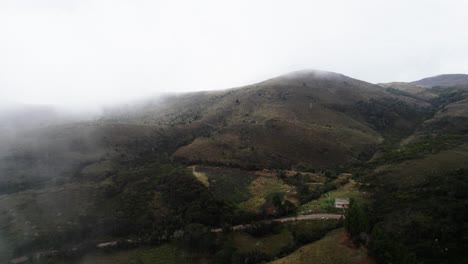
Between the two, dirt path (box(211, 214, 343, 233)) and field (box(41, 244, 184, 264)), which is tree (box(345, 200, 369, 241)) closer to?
dirt path (box(211, 214, 343, 233))

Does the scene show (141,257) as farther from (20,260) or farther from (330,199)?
(330,199)

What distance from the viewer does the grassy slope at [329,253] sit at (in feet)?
152

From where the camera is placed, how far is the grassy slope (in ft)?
152

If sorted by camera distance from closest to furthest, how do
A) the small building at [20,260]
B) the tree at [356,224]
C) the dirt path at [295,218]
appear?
the tree at [356,224], the small building at [20,260], the dirt path at [295,218]

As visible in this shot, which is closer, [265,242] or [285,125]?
[265,242]

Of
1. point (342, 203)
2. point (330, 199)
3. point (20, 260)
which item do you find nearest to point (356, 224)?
point (342, 203)

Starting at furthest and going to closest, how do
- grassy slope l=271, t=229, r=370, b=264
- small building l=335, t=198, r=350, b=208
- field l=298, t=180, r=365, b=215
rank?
field l=298, t=180, r=365, b=215
small building l=335, t=198, r=350, b=208
grassy slope l=271, t=229, r=370, b=264

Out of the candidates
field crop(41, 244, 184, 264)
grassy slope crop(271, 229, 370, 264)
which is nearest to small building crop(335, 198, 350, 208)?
grassy slope crop(271, 229, 370, 264)

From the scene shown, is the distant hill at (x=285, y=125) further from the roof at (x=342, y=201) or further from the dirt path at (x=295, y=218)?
the roof at (x=342, y=201)

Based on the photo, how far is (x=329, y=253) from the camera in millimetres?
49000

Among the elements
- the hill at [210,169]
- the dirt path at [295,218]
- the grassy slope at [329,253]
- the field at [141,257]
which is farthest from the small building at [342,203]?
the field at [141,257]

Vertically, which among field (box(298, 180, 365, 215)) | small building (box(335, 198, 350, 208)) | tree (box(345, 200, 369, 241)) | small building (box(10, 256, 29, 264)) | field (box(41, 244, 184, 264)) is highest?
tree (box(345, 200, 369, 241))

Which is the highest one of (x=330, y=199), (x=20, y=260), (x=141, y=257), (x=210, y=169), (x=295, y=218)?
(x=210, y=169)

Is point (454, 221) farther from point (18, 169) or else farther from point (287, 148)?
point (18, 169)
